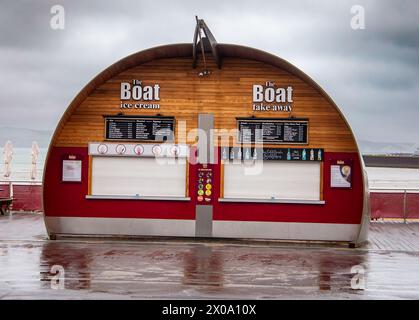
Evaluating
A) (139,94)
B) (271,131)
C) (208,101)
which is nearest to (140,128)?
(139,94)

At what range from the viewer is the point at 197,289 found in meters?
10.6

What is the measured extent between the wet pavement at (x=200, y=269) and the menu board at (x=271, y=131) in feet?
8.95

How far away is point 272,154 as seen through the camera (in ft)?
54.6

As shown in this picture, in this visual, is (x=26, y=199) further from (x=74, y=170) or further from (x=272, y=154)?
(x=272, y=154)

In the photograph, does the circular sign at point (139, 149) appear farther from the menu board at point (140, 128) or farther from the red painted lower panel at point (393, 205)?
the red painted lower panel at point (393, 205)

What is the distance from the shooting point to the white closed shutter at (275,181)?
16625 millimetres

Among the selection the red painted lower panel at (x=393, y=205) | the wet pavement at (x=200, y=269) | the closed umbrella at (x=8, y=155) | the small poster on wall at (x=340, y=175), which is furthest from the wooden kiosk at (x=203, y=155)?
the closed umbrella at (x=8, y=155)

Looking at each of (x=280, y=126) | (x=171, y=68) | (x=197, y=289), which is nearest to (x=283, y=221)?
(x=280, y=126)

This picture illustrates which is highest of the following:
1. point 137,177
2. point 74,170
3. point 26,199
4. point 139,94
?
point 139,94

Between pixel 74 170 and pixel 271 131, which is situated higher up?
pixel 271 131

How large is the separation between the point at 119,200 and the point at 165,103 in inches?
112

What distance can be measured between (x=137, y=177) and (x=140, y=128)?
131 centimetres

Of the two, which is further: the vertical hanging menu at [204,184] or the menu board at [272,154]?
the vertical hanging menu at [204,184]

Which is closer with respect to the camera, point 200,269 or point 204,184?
point 200,269
